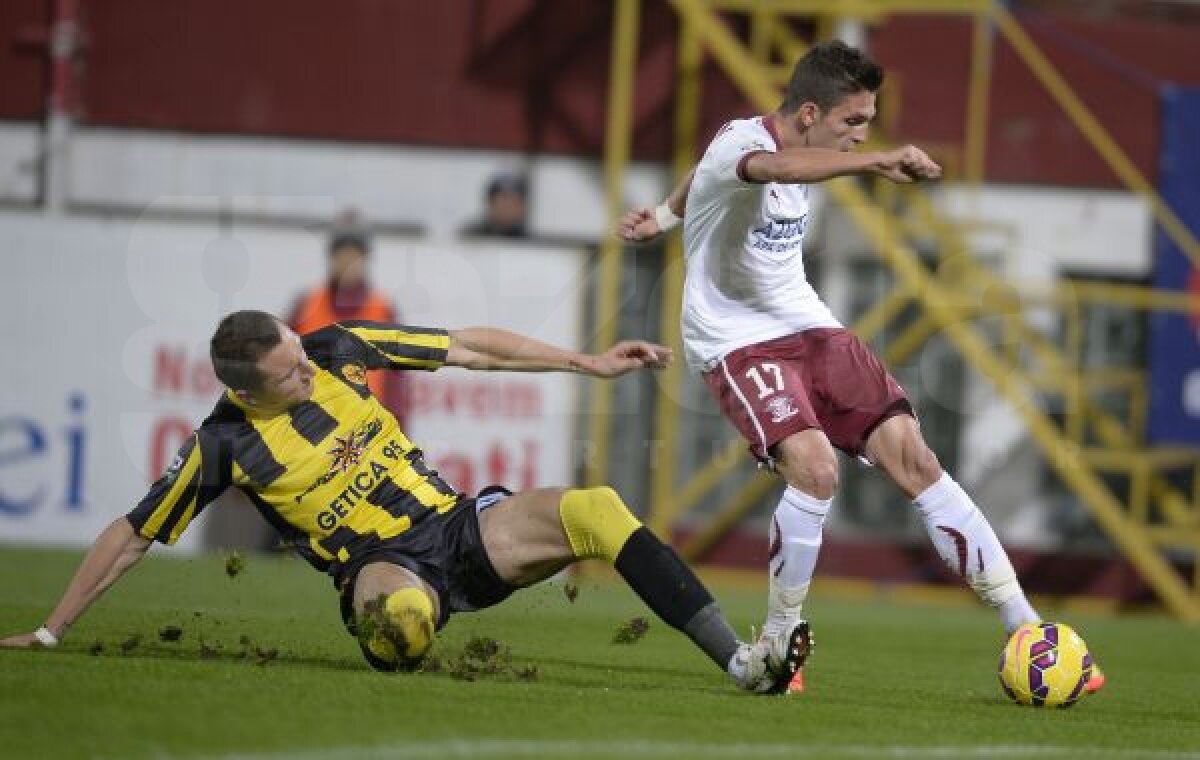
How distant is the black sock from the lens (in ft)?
23.6

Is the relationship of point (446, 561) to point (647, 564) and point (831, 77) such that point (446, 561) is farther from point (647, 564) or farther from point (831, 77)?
point (831, 77)

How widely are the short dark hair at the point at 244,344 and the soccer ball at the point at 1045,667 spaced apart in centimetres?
274

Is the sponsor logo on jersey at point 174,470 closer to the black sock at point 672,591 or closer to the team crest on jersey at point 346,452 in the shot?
the team crest on jersey at point 346,452

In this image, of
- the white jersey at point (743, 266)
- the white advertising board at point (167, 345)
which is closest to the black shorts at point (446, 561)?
the white jersey at point (743, 266)

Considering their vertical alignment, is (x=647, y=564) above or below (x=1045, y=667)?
above

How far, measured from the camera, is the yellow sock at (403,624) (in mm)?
7184

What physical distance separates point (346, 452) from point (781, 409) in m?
1.62

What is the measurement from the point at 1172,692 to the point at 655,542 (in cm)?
268

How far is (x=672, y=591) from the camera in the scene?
719 centimetres

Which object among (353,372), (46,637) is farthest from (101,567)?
(353,372)

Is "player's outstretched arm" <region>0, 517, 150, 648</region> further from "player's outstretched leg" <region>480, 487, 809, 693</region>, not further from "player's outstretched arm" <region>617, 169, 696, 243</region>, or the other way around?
"player's outstretched arm" <region>617, 169, 696, 243</region>

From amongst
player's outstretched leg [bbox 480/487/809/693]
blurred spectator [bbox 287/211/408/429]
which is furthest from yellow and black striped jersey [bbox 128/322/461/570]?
blurred spectator [bbox 287/211/408/429]

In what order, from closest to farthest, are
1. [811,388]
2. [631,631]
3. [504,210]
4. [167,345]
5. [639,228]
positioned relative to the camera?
[631,631] → [811,388] → [639,228] → [167,345] → [504,210]

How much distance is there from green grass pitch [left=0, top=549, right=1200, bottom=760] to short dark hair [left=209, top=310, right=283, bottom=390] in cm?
98
